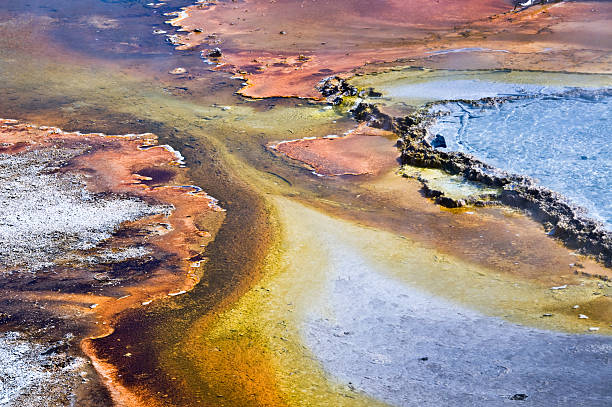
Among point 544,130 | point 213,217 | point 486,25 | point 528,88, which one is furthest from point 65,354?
point 486,25

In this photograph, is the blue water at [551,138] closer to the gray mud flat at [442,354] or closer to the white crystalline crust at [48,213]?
the gray mud flat at [442,354]

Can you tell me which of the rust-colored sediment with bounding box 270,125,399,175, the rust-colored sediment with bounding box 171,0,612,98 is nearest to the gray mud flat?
the rust-colored sediment with bounding box 270,125,399,175

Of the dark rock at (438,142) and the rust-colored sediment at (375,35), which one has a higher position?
the rust-colored sediment at (375,35)

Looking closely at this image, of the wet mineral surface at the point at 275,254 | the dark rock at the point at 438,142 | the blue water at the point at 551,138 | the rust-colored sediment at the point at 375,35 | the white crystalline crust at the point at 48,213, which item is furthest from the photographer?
the rust-colored sediment at the point at 375,35

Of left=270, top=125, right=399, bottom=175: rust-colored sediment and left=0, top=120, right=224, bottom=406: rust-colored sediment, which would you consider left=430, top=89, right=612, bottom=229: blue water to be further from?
left=0, top=120, right=224, bottom=406: rust-colored sediment

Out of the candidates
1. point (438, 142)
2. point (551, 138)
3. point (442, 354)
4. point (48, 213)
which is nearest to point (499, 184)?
point (438, 142)

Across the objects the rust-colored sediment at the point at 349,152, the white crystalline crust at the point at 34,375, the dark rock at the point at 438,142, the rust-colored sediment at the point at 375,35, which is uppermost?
the rust-colored sediment at the point at 375,35

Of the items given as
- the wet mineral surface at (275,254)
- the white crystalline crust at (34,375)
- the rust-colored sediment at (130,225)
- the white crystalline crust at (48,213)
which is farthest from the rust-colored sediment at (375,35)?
the white crystalline crust at (34,375)
